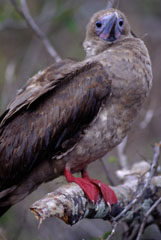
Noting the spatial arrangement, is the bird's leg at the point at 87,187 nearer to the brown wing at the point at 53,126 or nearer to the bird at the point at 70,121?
the bird at the point at 70,121

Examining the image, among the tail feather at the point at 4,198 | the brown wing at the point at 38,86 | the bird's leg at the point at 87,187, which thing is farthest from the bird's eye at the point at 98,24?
the tail feather at the point at 4,198

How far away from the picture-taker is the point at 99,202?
16.0ft

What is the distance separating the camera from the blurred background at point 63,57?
6387mm

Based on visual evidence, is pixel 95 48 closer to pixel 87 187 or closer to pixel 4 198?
pixel 87 187

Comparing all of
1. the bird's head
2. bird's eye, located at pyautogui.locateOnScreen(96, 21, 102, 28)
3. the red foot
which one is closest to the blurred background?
the red foot

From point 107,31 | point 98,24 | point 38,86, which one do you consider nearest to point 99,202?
point 38,86

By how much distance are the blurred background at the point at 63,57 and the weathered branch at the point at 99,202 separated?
0.78m

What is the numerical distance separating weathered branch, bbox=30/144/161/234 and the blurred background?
2.57 ft

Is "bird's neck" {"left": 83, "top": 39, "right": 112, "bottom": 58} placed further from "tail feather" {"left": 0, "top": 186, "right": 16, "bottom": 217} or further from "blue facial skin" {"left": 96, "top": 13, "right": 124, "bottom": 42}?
"tail feather" {"left": 0, "top": 186, "right": 16, "bottom": 217}

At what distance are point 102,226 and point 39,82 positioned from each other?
2527mm

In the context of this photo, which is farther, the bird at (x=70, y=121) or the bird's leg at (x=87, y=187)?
the bird at (x=70, y=121)

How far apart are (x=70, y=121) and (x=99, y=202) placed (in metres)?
0.81

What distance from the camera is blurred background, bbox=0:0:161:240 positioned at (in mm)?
6387

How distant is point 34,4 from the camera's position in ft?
30.1
